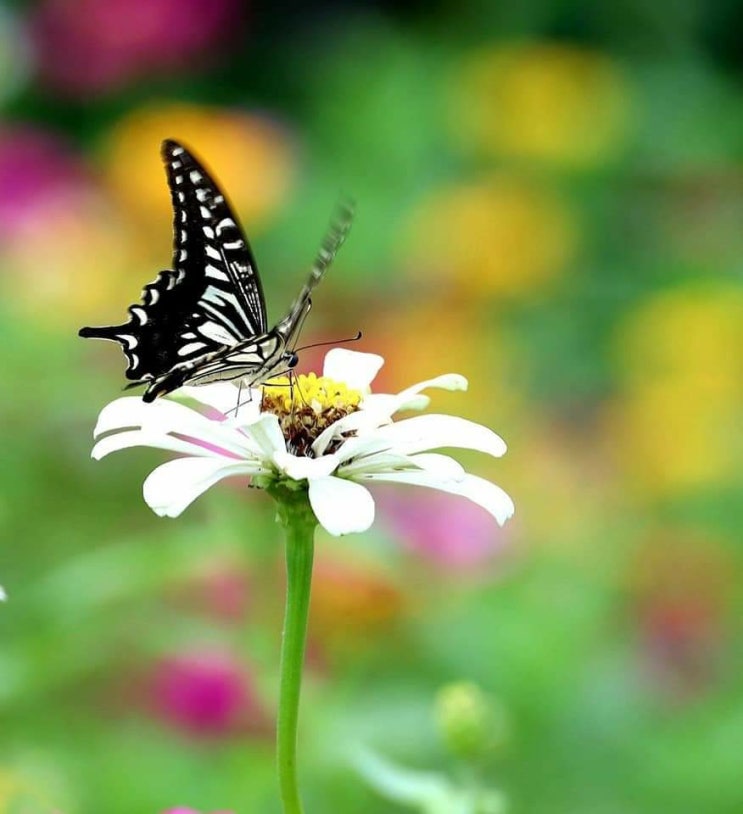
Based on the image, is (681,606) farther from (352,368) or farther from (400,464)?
(400,464)

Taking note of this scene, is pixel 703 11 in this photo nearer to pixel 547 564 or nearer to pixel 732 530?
pixel 732 530

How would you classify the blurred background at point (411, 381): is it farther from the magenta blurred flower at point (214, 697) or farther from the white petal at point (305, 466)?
the white petal at point (305, 466)

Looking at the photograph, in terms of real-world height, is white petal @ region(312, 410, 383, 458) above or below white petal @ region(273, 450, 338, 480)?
above

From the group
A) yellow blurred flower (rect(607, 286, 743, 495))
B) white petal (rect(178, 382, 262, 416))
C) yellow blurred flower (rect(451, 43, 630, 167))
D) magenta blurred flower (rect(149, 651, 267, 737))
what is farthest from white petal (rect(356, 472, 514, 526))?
yellow blurred flower (rect(451, 43, 630, 167))

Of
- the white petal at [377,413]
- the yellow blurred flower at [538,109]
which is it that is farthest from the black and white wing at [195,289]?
the yellow blurred flower at [538,109]

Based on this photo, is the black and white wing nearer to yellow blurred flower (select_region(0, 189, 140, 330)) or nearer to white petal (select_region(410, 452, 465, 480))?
white petal (select_region(410, 452, 465, 480))

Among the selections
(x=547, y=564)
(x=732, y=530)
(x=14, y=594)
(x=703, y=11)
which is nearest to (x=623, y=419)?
(x=732, y=530)
